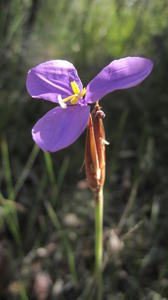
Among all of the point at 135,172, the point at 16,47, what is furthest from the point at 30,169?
the point at 16,47

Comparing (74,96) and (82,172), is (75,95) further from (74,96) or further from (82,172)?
(82,172)

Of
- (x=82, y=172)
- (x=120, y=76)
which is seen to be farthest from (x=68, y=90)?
(x=82, y=172)

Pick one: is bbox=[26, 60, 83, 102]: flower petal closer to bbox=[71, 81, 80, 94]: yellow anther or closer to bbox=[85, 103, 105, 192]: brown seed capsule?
bbox=[71, 81, 80, 94]: yellow anther

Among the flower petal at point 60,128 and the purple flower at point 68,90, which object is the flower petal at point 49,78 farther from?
the flower petal at point 60,128

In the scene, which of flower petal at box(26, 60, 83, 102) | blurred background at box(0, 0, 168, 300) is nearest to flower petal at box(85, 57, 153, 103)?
flower petal at box(26, 60, 83, 102)

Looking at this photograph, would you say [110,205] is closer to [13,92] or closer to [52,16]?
[13,92]

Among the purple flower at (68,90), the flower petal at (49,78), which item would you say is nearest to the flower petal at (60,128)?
the purple flower at (68,90)
